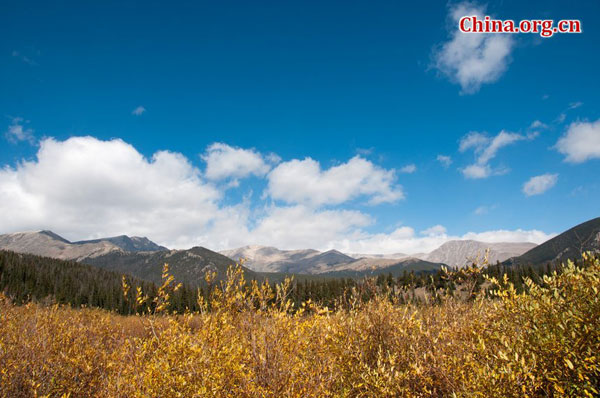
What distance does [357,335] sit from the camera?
760 cm

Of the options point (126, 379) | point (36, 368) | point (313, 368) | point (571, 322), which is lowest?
point (36, 368)

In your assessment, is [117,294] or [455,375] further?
[117,294]

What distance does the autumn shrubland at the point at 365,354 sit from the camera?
15.5 ft

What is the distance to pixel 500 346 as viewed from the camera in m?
5.92

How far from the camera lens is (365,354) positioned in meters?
7.54

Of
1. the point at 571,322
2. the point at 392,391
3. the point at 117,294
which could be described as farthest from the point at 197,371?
the point at 117,294

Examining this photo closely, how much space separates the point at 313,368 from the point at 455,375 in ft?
8.94

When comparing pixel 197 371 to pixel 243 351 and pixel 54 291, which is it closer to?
pixel 243 351

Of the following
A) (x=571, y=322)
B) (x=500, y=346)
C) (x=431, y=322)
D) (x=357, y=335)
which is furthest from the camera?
(x=431, y=322)

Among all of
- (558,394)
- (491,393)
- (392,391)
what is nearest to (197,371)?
(392,391)

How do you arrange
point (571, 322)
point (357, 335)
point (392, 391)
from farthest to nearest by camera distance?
point (357, 335) → point (392, 391) → point (571, 322)

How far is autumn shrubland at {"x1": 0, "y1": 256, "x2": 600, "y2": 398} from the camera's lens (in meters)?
4.74

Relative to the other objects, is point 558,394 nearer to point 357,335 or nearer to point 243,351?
point 357,335

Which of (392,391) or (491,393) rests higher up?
(491,393)
